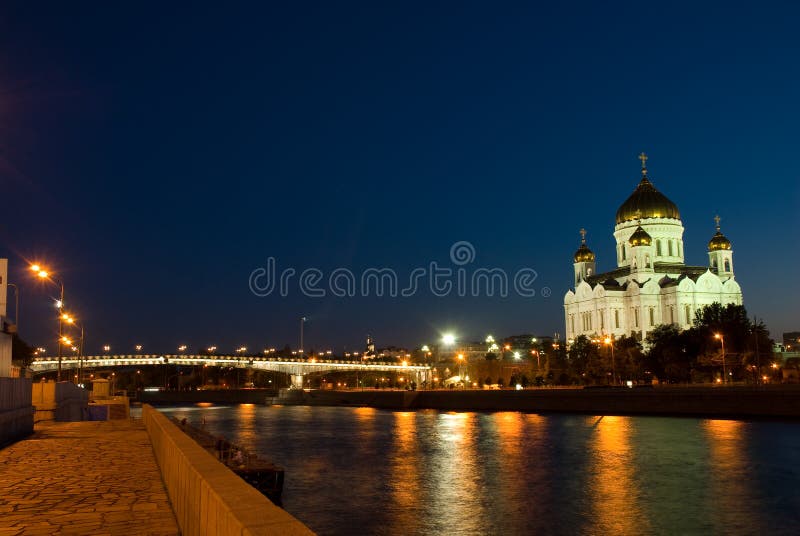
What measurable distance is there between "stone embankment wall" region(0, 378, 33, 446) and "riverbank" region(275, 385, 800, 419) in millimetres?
43887

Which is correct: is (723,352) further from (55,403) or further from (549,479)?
(55,403)

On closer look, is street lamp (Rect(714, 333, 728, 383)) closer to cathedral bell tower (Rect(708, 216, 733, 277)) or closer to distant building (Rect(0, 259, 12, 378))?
cathedral bell tower (Rect(708, 216, 733, 277))

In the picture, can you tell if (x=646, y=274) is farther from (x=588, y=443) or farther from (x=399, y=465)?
(x=399, y=465)

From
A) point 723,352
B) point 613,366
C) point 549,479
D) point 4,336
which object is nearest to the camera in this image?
point 4,336

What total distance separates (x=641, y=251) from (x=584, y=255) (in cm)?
1572

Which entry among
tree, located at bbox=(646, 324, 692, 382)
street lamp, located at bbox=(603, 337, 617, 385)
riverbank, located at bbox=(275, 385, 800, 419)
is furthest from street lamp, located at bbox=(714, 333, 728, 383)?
riverbank, located at bbox=(275, 385, 800, 419)

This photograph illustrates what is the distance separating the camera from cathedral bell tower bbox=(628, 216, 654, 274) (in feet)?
342

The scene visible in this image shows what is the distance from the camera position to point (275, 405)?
114 metres

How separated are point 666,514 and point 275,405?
96.2 m

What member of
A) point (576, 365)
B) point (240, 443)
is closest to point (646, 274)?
point (576, 365)

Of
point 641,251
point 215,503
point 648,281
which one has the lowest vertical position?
point 215,503

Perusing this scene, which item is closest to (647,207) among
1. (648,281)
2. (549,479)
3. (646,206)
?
(646,206)

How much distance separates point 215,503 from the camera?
570 cm

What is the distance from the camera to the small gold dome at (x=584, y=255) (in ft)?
391
